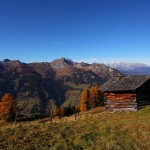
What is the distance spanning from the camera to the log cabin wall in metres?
41.8

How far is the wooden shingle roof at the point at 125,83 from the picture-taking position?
138ft

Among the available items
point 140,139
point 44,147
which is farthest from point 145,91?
point 44,147

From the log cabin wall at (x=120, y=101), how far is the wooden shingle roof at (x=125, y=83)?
4.18 feet

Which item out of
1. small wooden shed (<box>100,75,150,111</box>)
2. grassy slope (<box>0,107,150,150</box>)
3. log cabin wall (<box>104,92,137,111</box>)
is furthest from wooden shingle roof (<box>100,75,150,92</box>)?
grassy slope (<box>0,107,150,150</box>)

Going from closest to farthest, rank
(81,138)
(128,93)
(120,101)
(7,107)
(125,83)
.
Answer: (81,138) → (128,93) → (120,101) → (125,83) → (7,107)

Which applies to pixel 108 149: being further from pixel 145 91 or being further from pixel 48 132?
pixel 145 91

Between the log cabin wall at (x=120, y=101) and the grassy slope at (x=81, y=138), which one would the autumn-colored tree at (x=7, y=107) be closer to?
the log cabin wall at (x=120, y=101)

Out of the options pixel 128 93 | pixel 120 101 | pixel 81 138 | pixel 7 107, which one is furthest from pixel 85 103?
pixel 81 138

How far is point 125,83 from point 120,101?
10.5 feet

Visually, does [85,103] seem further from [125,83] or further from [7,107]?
[125,83]

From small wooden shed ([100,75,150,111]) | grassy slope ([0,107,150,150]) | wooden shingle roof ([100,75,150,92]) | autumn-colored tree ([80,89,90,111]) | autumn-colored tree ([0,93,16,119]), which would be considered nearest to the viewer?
grassy slope ([0,107,150,150])

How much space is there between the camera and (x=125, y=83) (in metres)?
43.8

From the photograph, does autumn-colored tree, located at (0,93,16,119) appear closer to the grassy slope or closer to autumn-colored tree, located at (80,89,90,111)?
autumn-colored tree, located at (80,89,90,111)

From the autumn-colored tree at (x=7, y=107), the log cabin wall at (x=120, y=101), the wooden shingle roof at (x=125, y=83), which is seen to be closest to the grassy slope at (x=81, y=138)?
the log cabin wall at (x=120, y=101)
